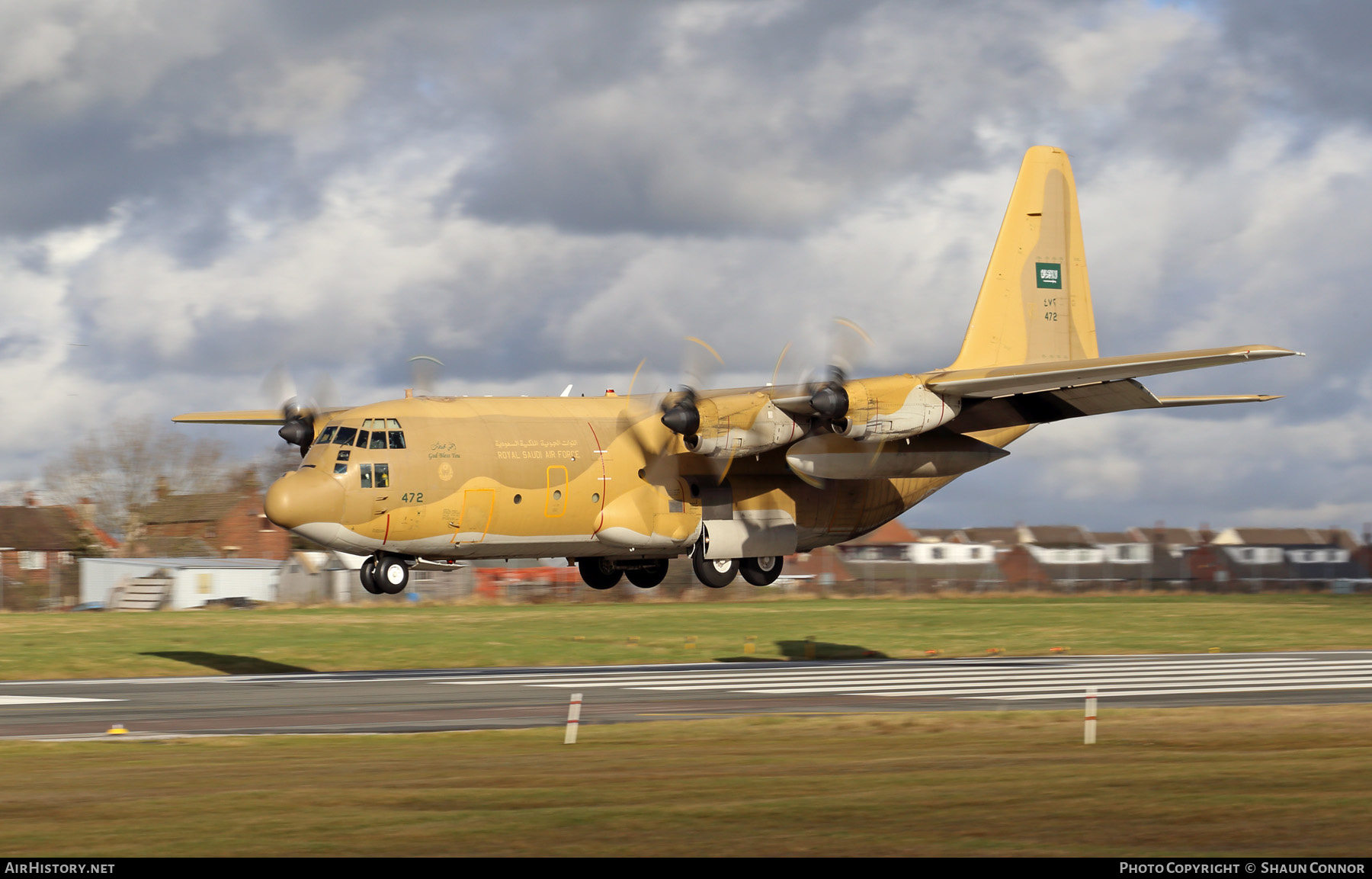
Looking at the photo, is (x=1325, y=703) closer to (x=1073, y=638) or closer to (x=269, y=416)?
(x=1073, y=638)

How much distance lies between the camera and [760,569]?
36.5 metres

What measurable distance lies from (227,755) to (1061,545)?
243 ft

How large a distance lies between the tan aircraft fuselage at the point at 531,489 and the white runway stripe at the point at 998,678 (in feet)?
13.0

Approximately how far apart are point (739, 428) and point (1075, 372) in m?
7.99

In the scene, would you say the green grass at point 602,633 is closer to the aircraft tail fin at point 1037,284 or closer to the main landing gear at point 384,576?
the aircraft tail fin at point 1037,284

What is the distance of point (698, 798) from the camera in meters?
17.4

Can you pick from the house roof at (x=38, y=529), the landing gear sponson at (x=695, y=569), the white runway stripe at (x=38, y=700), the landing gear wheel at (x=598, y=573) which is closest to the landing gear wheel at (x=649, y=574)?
the landing gear sponson at (x=695, y=569)

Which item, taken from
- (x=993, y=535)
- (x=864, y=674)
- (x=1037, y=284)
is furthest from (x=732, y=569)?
(x=993, y=535)

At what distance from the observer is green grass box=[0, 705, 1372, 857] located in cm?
1439

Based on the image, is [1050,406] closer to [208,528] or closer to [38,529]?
[208,528]

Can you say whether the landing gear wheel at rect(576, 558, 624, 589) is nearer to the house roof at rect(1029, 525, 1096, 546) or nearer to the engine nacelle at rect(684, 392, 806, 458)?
the engine nacelle at rect(684, 392, 806, 458)

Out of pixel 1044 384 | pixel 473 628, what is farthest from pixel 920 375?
pixel 473 628

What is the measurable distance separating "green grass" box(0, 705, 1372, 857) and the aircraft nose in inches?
231
